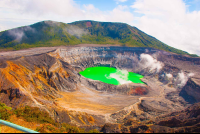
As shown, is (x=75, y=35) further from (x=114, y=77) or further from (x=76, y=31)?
(x=114, y=77)

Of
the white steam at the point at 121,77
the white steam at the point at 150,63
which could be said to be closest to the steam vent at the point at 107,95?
the white steam at the point at 150,63

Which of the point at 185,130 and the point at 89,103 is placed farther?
the point at 89,103

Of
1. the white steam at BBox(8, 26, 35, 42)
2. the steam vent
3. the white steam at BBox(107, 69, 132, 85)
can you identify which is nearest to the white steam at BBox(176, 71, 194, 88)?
the steam vent

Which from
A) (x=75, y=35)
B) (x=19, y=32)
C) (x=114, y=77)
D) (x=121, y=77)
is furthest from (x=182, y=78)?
(x=19, y=32)

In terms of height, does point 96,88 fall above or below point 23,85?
below

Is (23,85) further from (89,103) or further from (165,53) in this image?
(165,53)

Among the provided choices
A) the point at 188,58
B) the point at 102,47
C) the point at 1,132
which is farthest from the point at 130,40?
the point at 1,132

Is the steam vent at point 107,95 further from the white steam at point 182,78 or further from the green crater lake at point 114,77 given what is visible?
the green crater lake at point 114,77
